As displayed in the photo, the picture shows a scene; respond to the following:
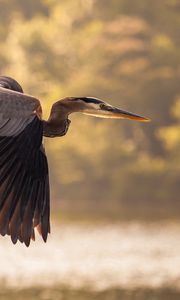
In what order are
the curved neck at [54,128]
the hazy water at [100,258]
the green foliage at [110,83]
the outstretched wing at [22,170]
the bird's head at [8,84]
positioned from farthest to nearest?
the green foliage at [110,83] → the hazy water at [100,258] → the bird's head at [8,84] → the curved neck at [54,128] → the outstretched wing at [22,170]

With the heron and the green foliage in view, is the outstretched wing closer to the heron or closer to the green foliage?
the heron

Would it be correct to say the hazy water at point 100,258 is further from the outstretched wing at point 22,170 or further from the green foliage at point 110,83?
the outstretched wing at point 22,170

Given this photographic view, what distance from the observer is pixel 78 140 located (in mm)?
50062

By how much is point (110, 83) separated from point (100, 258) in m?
16.8

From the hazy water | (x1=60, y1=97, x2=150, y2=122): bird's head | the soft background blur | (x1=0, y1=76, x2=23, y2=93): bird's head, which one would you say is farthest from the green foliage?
(x1=60, y1=97, x2=150, y2=122): bird's head

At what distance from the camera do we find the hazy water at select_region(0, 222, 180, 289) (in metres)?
30.9

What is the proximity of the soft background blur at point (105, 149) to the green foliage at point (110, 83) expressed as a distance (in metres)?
A: 0.06

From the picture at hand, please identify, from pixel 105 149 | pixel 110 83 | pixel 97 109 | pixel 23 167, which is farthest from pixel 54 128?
pixel 110 83

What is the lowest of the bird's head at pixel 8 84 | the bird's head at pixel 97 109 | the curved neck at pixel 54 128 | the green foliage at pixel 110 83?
the curved neck at pixel 54 128

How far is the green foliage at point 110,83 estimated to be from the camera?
159 feet

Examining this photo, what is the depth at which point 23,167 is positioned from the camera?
6125 mm

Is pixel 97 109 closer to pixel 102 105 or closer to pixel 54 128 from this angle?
pixel 102 105

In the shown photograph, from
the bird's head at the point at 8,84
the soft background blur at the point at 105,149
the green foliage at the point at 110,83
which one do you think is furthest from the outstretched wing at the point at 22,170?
the green foliage at the point at 110,83

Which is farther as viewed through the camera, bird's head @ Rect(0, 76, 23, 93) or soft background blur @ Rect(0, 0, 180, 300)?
soft background blur @ Rect(0, 0, 180, 300)
